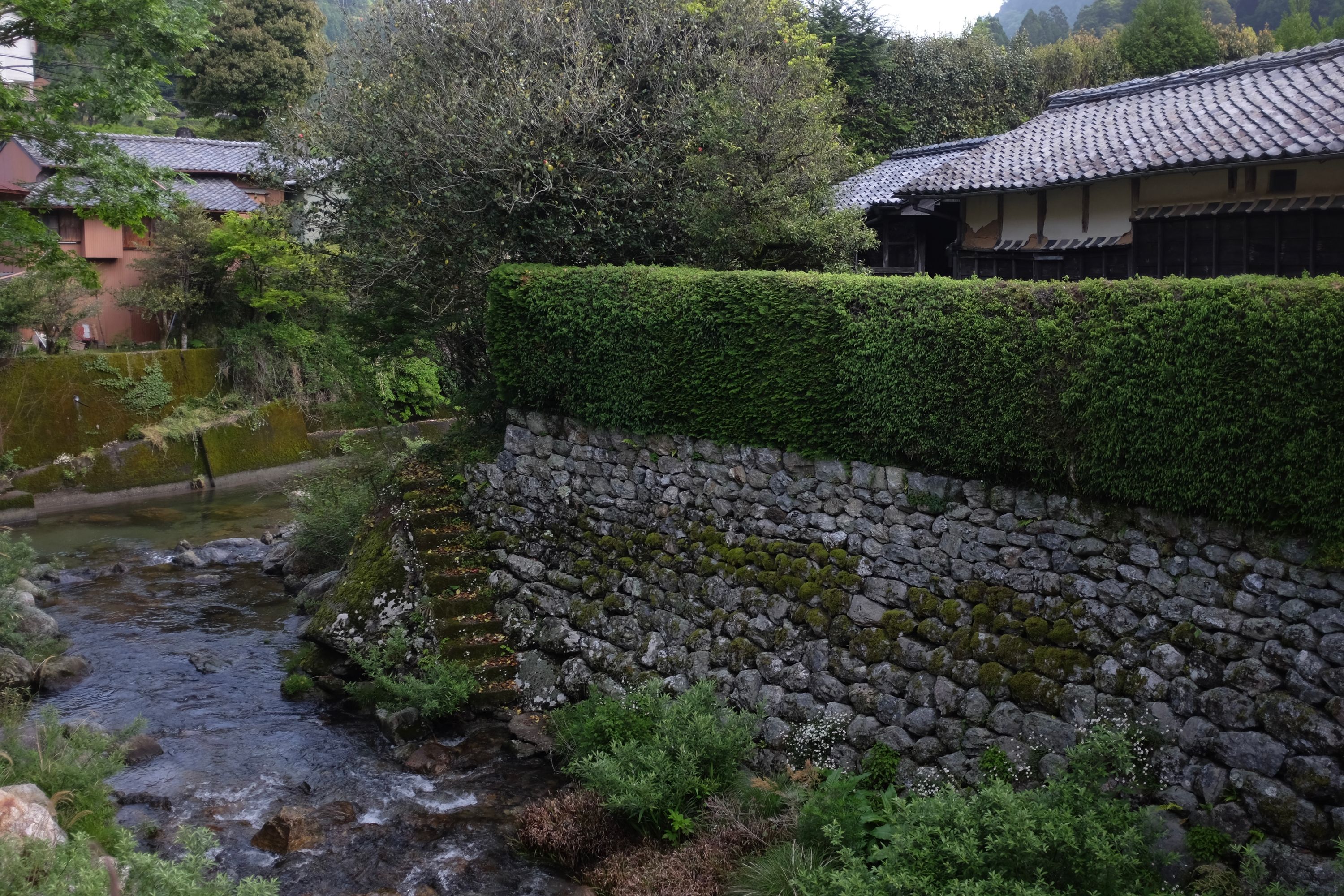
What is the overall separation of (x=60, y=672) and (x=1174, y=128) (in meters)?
18.2

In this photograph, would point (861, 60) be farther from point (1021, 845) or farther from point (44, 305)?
point (1021, 845)

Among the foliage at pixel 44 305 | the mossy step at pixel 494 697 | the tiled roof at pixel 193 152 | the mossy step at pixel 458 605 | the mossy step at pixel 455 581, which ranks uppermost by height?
the tiled roof at pixel 193 152

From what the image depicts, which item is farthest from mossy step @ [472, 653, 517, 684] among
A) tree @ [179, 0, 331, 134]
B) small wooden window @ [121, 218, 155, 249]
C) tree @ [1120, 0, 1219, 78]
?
tree @ [179, 0, 331, 134]

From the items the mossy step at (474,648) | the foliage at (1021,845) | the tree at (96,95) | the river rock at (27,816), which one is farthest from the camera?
the mossy step at (474,648)

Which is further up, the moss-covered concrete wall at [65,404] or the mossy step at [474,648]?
the moss-covered concrete wall at [65,404]

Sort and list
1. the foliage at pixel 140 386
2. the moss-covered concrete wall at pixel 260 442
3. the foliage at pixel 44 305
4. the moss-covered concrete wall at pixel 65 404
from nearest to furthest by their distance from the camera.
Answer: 1. the foliage at pixel 44 305
2. the moss-covered concrete wall at pixel 65 404
3. the foliage at pixel 140 386
4. the moss-covered concrete wall at pixel 260 442

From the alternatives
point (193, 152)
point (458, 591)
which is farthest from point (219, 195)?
point (458, 591)

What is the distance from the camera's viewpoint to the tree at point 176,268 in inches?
1103

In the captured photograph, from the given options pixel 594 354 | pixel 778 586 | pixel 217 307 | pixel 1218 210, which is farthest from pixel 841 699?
pixel 217 307

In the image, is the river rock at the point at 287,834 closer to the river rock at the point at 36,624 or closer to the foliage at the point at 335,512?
the river rock at the point at 36,624

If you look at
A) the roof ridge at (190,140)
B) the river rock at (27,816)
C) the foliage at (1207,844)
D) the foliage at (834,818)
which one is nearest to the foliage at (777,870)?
the foliage at (834,818)

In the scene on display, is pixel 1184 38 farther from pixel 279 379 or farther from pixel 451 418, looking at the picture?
pixel 279 379

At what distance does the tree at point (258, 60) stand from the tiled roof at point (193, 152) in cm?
248

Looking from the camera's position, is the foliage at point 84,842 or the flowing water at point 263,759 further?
the flowing water at point 263,759
